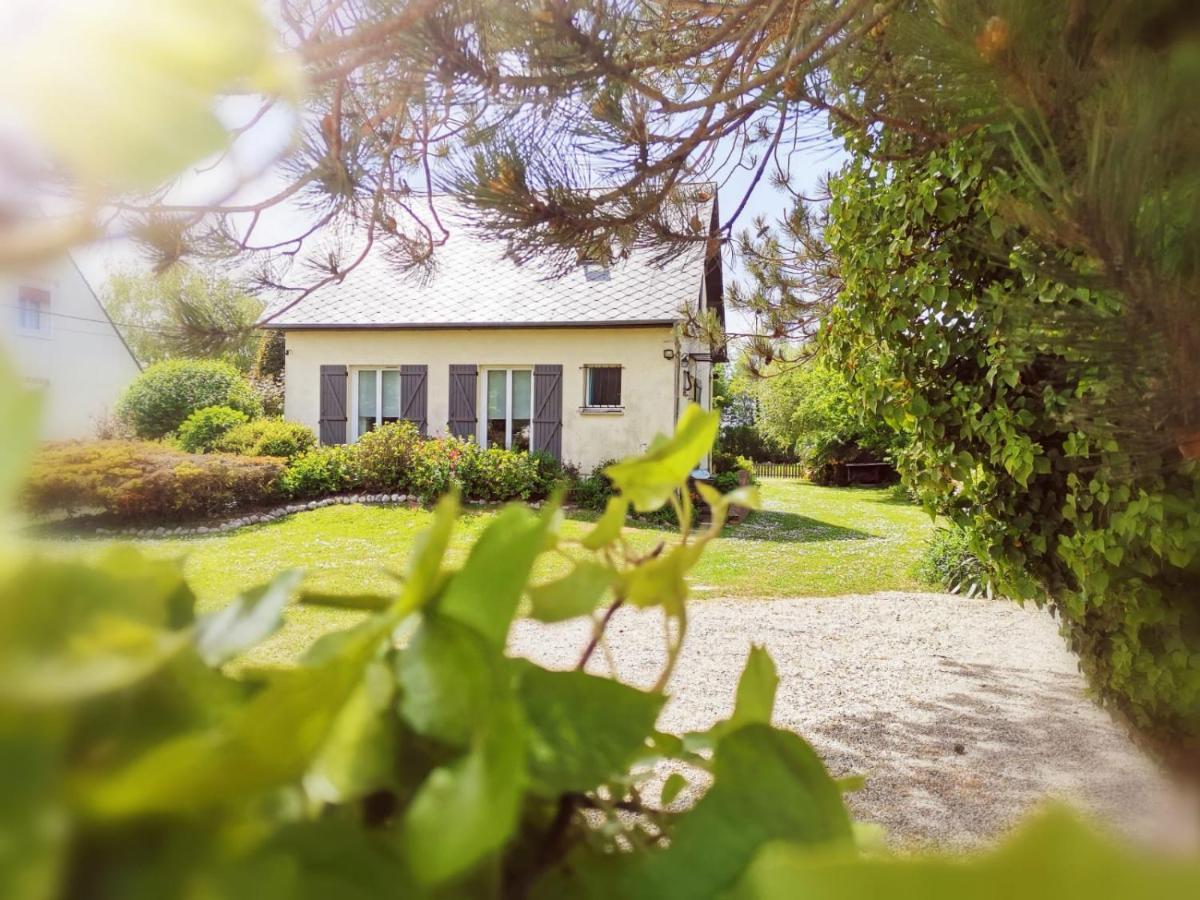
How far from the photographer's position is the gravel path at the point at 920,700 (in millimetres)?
2865

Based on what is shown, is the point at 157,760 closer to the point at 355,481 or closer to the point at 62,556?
the point at 62,556

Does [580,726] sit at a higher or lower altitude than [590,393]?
lower

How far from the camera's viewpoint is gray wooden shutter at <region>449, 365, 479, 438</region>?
12.4 metres

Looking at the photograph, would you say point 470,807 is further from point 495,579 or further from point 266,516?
point 266,516

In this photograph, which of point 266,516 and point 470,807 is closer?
point 470,807

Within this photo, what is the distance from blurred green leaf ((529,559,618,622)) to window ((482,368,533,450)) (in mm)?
12007

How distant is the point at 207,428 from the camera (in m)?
12.5

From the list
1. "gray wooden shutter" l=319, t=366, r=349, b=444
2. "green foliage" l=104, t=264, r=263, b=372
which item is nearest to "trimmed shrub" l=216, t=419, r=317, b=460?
"gray wooden shutter" l=319, t=366, r=349, b=444

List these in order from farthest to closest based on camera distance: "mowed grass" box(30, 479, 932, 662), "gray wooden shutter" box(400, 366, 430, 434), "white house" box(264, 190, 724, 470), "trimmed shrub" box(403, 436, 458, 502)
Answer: "gray wooden shutter" box(400, 366, 430, 434)
"white house" box(264, 190, 724, 470)
"trimmed shrub" box(403, 436, 458, 502)
"mowed grass" box(30, 479, 932, 662)

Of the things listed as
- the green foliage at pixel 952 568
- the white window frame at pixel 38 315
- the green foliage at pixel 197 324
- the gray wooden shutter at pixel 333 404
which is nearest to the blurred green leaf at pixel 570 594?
the white window frame at pixel 38 315

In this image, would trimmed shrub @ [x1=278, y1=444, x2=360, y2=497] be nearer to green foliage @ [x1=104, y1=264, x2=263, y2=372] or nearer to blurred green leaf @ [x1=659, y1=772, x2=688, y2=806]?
green foliage @ [x1=104, y1=264, x2=263, y2=372]

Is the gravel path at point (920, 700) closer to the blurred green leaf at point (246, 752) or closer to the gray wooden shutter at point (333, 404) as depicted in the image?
the blurred green leaf at point (246, 752)

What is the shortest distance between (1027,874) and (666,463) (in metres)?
0.20

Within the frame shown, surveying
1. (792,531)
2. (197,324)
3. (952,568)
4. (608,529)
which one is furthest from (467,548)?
(792,531)
